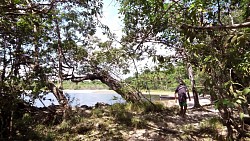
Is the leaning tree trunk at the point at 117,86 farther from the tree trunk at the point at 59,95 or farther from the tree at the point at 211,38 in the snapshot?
the tree at the point at 211,38

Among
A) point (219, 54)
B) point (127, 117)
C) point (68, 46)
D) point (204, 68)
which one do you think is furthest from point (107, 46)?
point (219, 54)

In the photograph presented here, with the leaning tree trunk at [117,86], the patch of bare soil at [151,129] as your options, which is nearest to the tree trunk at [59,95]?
the patch of bare soil at [151,129]

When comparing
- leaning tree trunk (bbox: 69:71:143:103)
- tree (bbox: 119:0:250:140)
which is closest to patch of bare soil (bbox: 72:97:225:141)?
tree (bbox: 119:0:250:140)

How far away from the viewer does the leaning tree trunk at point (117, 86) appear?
973cm

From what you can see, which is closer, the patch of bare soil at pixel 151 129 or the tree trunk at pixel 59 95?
the patch of bare soil at pixel 151 129

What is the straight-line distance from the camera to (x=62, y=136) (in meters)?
6.14

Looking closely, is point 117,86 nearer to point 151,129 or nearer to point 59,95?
point 59,95

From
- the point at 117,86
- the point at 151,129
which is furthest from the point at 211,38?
the point at 117,86

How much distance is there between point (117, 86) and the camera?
991cm

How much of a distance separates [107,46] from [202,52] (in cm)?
490

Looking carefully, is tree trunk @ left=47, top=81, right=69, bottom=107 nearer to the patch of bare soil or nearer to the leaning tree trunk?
the patch of bare soil

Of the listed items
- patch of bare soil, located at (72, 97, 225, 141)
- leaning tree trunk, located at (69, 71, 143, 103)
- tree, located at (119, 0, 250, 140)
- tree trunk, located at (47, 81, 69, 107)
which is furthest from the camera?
leaning tree trunk, located at (69, 71, 143, 103)

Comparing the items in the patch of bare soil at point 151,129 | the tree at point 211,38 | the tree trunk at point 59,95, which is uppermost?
the tree at point 211,38

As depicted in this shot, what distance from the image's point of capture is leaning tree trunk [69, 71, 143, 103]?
9.73 meters
